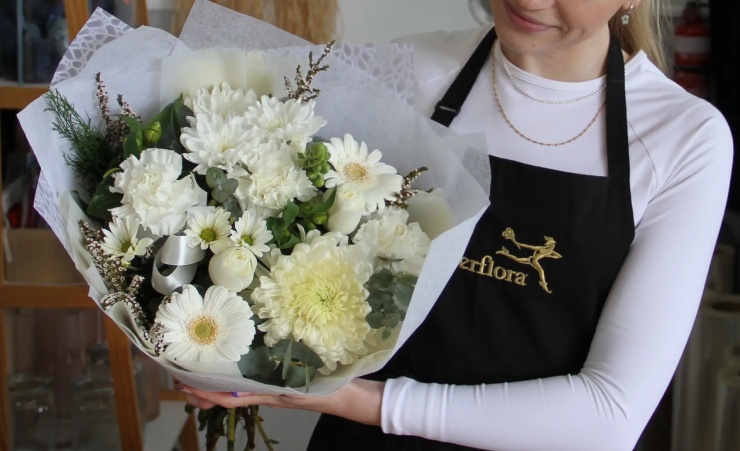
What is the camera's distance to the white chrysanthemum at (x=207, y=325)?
0.83m

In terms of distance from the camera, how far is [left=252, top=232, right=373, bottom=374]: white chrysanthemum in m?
0.85

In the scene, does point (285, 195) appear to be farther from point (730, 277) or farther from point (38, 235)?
point (730, 277)

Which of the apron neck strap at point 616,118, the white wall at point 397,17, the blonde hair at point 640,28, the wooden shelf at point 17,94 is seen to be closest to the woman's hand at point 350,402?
the apron neck strap at point 616,118

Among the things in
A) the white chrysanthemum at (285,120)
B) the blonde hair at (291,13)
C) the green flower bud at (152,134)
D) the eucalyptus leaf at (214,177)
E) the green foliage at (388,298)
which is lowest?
the blonde hair at (291,13)

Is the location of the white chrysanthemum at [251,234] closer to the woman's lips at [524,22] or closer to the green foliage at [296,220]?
the green foliage at [296,220]

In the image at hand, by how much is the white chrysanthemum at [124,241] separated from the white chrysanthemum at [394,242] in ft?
0.76

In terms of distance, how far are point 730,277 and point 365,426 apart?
4.52ft

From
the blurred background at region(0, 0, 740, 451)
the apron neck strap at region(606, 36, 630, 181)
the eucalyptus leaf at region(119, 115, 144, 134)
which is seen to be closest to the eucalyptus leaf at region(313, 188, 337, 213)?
the eucalyptus leaf at region(119, 115, 144, 134)

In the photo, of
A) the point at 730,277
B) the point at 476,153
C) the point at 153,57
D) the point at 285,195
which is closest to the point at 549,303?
the point at 476,153

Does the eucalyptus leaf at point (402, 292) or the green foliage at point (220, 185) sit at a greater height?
the green foliage at point (220, 185)

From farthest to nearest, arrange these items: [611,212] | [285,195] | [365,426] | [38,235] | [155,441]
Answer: [155,441]
[38,235]
[365,426]
[611,212]
[285,195]

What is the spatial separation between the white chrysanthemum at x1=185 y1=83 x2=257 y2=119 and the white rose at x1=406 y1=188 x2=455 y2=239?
227 millimetres

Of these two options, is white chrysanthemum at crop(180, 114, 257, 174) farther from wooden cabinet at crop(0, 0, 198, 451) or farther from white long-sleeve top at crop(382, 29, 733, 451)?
wooden cabinet at crop(0, 0, 198, 451)

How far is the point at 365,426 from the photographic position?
1225 millimetres
